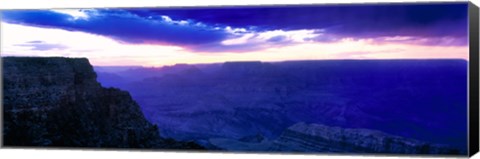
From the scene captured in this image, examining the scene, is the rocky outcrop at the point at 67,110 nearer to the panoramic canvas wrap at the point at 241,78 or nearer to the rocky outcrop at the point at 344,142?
the panoramic canvas wrap at the point at 241,78

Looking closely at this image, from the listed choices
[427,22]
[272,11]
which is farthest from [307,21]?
[427,22]

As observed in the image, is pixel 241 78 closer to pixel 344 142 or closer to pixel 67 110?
pixel 344 142

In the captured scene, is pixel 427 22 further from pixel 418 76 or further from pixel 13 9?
pixel 13 9

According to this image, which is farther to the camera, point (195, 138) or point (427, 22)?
point (195, 138)

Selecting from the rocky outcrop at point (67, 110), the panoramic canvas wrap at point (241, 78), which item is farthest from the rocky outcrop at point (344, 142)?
the rocky outcrop at point (67, 110)

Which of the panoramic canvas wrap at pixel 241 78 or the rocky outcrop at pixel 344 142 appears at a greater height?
the panoramic canvas wrap at pixel 241 78

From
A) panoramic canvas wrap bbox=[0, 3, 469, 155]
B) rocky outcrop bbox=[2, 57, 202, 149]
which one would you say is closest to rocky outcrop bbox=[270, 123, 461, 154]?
panoramic canvas wrap bbox=[0, 3, 469, 155]
